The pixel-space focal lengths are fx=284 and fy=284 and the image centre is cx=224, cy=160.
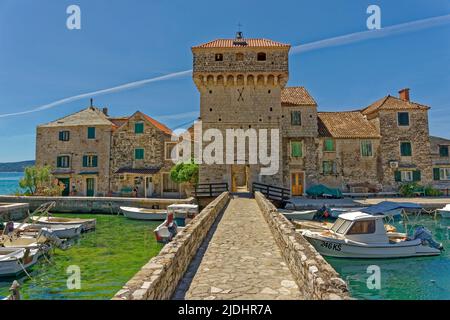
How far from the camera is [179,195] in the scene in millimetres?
29359

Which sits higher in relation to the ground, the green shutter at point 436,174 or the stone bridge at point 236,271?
the green shutter at point 436,174

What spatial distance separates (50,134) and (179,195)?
15647 millimetres

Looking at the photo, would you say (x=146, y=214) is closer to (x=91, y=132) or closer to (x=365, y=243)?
(x=91, y=132)

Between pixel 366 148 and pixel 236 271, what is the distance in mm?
26866

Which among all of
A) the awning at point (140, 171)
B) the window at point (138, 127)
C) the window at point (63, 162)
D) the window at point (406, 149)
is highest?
the window at point (138, 127)

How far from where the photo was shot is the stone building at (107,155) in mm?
29828

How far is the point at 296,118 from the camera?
92.2ft

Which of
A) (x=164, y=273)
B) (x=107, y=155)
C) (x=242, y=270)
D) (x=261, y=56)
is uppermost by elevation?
(x=261, y=56)

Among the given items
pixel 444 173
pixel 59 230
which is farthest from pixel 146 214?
pixel 444 173

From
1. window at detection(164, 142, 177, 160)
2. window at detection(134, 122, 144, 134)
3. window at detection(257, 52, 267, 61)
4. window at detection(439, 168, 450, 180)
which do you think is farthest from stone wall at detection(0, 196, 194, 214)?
window at detection(439, 168, 450, 180)

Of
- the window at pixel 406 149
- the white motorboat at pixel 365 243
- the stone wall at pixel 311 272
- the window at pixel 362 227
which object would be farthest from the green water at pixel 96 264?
the window at pixel 406 149

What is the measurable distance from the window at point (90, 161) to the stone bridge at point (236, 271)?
25.0m

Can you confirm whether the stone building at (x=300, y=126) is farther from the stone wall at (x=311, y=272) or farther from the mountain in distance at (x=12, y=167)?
the mountain in distance at (x=12, y=167)
